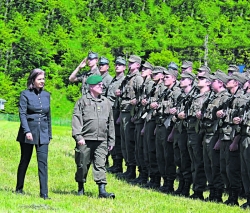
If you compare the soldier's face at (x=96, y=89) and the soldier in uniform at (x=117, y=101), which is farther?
the soldier in uniform at (x=117, y=101)

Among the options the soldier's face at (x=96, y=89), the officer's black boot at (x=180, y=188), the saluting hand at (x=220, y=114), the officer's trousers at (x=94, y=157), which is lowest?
the officer's black boot at (x=180, y=188)

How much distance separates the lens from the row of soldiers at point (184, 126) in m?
12.9

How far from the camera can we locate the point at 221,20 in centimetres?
5388

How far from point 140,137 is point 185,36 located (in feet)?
120

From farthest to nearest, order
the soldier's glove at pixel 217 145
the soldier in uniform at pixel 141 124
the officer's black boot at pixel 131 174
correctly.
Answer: the officer's black boot at pixel 131 174, the soldier in uniform at pixel 141 124, the soldier's glove at pixel 217 145

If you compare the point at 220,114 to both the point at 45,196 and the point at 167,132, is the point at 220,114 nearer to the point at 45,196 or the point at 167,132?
the point at 167,132

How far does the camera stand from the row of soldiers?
1293 cm

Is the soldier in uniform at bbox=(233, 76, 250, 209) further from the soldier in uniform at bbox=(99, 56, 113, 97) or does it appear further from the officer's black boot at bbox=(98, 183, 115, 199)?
the soldier in uniform at bbox=(99, 56, 113, 97)

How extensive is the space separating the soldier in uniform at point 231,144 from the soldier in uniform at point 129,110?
3.16m

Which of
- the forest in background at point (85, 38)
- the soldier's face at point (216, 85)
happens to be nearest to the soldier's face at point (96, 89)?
the soldier's face at point (216, 85)

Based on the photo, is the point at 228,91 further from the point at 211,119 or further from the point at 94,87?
the point at 94,87

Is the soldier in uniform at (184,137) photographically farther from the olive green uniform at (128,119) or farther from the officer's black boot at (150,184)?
the olive green uniform at (128,119)

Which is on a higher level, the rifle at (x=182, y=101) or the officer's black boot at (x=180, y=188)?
the rifle at (x=182, y=101)

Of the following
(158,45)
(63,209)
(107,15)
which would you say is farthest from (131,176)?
(158,45)
